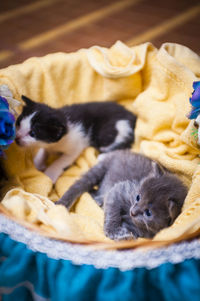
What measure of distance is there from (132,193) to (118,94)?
84 centimetres

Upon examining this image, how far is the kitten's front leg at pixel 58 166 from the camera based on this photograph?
6.10 feet

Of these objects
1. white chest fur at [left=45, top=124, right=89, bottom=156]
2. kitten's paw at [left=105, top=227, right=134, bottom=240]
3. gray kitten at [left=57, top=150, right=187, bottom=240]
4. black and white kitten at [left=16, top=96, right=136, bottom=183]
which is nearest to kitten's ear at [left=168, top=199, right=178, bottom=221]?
gray kitten at [left=57, top=150, right=187, bottom=240]

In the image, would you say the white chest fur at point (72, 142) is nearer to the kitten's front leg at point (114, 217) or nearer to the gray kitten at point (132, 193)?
the gray kitten at point (132, 193)

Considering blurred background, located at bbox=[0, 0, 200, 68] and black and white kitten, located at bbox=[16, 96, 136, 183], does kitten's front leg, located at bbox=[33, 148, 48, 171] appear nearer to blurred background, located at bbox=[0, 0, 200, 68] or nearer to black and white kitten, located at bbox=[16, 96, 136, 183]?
black and white kitten, located at bbox=[16, 96, 136, 183]

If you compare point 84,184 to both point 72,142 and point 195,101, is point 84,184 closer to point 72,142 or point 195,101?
point 72,142

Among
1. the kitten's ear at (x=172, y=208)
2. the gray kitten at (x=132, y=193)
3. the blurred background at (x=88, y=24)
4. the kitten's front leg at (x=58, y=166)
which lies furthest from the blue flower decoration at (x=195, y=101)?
the blurred background at (x=88, y=24)

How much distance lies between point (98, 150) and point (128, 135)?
0.75ft

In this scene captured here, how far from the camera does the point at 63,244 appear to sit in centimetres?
107

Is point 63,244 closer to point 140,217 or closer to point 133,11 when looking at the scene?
point 140,217

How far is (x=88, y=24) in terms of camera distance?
2.98 metres

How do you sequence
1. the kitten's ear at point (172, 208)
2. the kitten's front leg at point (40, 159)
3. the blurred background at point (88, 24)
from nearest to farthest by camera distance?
the kitten's ear at point (172, 208) → the kitten's front leg at point (40, 159) → the blurred background at point (88, 24)

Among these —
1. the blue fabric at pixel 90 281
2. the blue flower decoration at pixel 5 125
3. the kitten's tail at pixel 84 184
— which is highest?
the blue flower decoration at pixel 5 125

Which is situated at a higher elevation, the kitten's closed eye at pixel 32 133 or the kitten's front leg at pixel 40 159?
the kitten's closed eye at pixel 32 133

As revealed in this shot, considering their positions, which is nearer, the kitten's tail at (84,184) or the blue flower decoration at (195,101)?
the blue flower decoration at (195,101)
